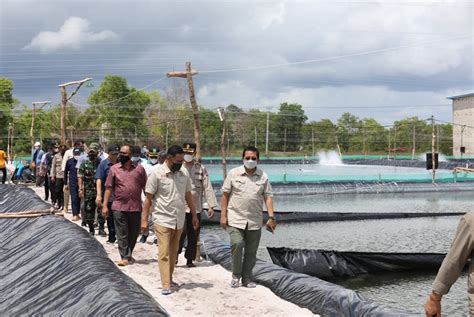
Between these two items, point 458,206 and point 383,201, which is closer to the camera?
point 458,206

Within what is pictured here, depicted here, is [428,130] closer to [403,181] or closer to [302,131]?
[302,131]

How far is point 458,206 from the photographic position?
81.7ft

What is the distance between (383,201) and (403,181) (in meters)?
4.22

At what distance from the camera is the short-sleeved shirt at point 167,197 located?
257 inches

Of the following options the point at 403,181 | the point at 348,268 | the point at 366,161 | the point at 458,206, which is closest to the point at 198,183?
the point at 348,268

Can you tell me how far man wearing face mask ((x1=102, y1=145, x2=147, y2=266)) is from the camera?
7.90 m

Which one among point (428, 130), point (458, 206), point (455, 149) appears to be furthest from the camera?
point (428, 130)

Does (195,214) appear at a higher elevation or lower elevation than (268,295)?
higher

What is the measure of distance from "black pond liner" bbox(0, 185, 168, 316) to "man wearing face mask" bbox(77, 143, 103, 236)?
850mm

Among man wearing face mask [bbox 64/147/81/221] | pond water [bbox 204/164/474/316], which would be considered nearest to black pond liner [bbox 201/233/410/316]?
pond water [bbox 204/164/474/316]

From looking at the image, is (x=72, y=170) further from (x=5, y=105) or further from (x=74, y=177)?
(x=5, y=105)

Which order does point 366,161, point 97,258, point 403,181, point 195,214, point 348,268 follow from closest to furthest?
point 97,258
point 195,214
point 348,268
point 403,181
point 366,161

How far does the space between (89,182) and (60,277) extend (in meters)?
3.76

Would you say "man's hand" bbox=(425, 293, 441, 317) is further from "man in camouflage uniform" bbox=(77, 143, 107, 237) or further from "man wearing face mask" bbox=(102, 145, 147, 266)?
"man in camouflage uniform" bbox=(77, 143, 107, 237)
